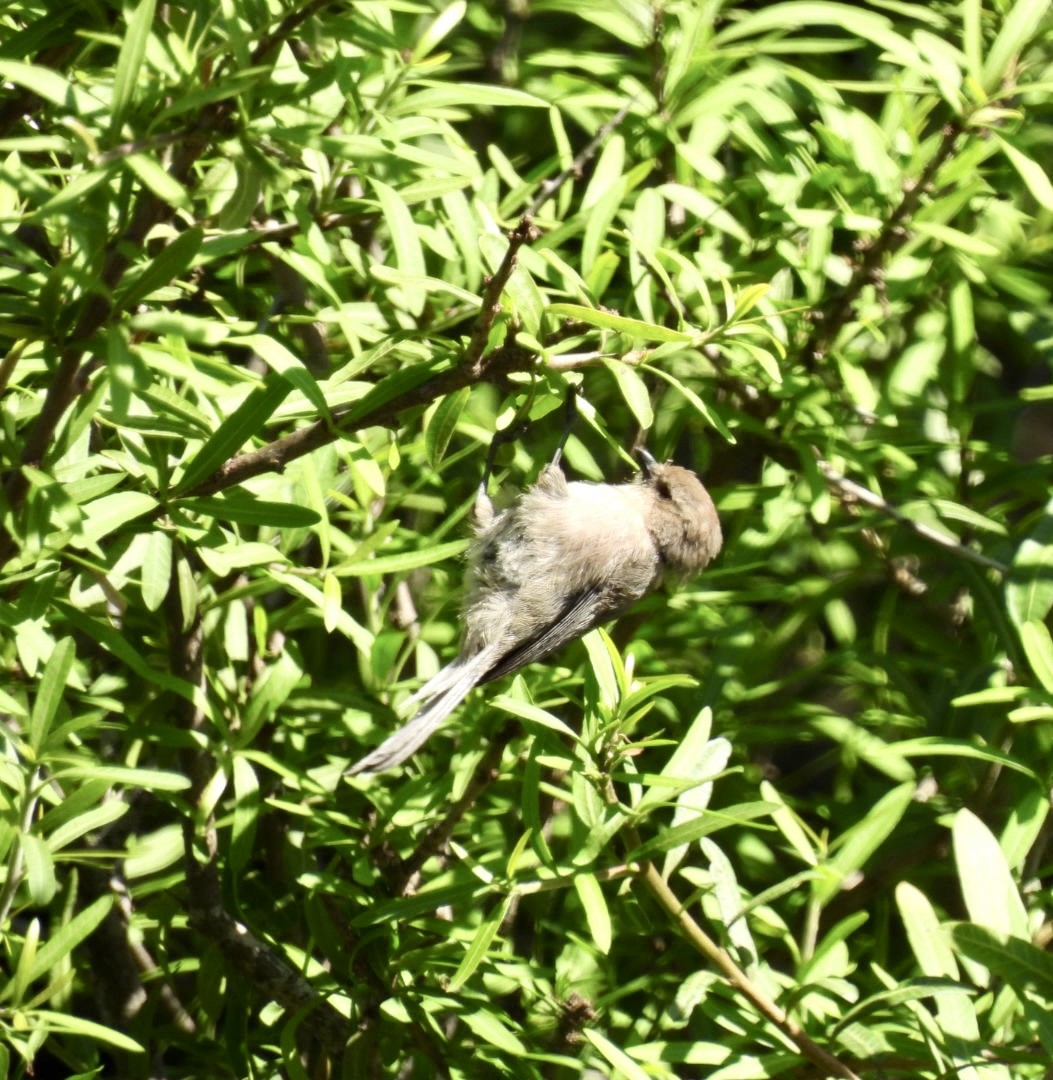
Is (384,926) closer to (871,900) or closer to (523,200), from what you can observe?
(871,900)

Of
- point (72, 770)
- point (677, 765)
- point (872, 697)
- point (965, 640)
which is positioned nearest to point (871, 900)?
point (872, 697)

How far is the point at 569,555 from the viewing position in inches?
148

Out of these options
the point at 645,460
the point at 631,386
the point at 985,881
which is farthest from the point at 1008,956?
the point at 645,460

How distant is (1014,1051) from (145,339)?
5.88ft

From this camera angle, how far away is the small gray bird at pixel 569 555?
3.30 meters

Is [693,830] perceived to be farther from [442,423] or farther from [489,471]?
[489,471]

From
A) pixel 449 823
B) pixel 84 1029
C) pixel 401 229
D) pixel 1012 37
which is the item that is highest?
pixel 1012 37

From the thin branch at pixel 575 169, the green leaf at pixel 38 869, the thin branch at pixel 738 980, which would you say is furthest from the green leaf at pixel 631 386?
the green leaf at pixel 38 869

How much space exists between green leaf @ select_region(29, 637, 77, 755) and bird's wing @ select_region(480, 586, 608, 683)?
3.91 feet

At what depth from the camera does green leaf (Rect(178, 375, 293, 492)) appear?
204 centimetres

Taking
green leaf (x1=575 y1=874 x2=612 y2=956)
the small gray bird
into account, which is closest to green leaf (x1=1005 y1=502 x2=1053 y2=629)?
the small gray bird

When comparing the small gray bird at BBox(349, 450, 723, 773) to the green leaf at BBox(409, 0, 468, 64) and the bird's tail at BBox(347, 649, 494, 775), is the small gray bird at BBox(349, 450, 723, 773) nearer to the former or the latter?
the bird's tail at BBox(347, 649, 494, 775)

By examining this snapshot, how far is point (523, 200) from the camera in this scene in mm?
2922

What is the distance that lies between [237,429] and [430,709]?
0.93 m
